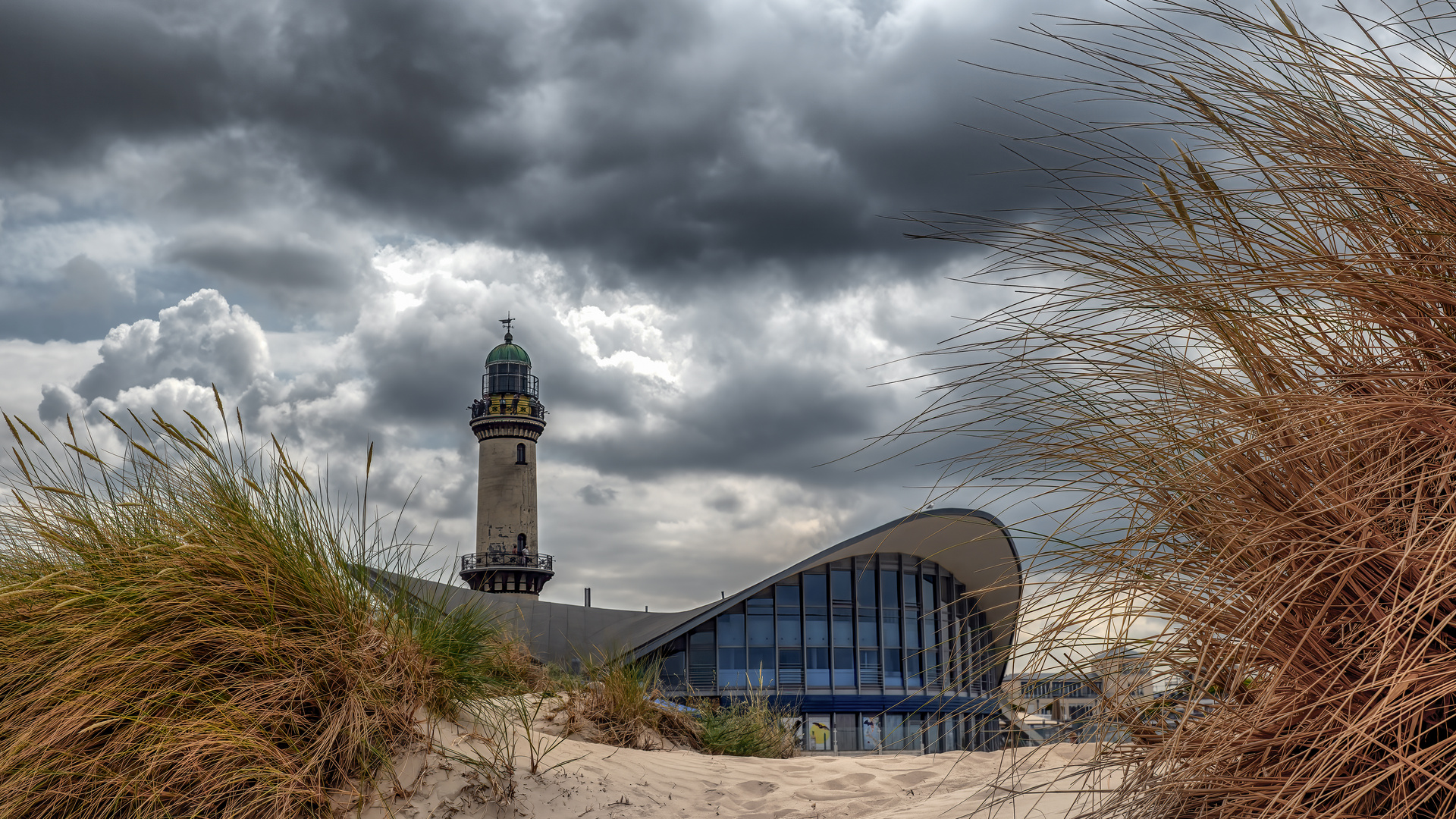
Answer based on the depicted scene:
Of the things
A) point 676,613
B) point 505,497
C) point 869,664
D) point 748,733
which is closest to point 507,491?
point 505,497

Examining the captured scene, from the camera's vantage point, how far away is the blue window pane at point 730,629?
21.4 m

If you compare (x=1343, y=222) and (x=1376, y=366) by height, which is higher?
(x=1343, y=222)

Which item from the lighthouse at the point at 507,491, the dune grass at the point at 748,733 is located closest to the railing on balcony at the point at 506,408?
the lighthouse at the point at 507,491

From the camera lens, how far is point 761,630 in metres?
21.7

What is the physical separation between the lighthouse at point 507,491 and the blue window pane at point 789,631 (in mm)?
10851

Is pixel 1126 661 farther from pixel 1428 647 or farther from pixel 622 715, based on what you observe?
pixel 622 715

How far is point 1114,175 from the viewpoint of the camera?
1993 mm

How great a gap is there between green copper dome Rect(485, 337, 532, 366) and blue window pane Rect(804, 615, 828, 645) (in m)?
16.3

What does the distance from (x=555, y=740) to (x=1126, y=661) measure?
106 inches

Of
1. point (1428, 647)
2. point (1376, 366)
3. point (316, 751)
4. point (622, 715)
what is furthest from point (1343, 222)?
point (622, 715)

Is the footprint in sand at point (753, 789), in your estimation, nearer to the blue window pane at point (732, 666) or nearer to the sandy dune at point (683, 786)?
the sandy dune at point (683, 786)

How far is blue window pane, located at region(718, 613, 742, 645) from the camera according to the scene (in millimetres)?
21391

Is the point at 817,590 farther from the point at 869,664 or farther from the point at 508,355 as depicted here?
the point at 508,355

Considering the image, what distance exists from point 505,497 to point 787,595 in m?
12.4
